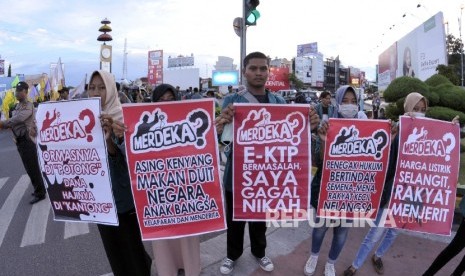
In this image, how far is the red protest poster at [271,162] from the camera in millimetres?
3178

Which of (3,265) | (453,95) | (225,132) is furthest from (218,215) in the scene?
(453,95)

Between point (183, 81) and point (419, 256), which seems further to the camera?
point (183, 81)

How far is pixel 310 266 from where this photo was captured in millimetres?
3789

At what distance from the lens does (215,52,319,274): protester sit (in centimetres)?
324

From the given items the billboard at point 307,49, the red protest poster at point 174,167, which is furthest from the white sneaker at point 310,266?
the billboard at point 307,49

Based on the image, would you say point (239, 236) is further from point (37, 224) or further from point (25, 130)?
point (25, 130)

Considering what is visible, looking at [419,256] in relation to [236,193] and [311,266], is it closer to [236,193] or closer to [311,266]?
[311,266]

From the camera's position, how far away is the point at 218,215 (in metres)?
3.08

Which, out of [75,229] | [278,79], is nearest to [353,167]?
[75,229]

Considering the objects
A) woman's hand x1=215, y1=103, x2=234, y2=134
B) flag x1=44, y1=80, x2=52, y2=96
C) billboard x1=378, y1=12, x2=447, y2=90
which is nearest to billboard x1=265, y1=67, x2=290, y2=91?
billboard x1=378, y1=12, x2=447, y2=90

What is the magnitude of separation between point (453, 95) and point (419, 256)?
384 centimetres

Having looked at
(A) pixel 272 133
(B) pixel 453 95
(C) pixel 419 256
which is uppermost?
(B) pixel 453 95

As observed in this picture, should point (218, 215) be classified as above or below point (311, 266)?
above

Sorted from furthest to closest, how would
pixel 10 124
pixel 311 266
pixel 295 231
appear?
pixel 10 124
pixel 295 231
pixel 311 266
